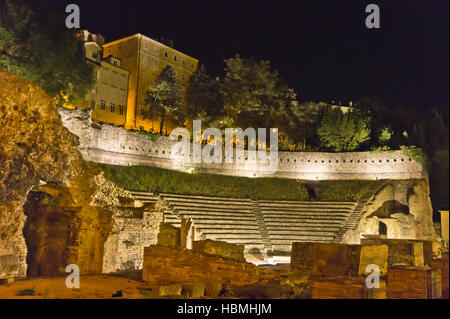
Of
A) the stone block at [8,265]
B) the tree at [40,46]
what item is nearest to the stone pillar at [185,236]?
the stone block at [8,265]

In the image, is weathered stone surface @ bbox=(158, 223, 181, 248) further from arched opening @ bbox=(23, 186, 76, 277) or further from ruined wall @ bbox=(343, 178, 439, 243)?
ruined wall @ bbox=(343, 178, 439, 243)

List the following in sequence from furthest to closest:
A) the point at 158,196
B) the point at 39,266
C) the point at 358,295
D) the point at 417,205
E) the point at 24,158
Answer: the point at 417,205 → the point at 158,196 → the point at 39,266 → the point at 24,158 → the point at 358,295

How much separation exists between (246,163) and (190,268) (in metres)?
21.8

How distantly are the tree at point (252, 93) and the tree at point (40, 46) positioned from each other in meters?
14.8

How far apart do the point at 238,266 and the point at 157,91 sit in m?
Answer: 29.6

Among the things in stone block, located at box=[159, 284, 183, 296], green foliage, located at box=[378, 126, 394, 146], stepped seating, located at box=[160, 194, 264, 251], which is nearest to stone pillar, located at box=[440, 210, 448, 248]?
green foliage, located at box=[378, 126, 394, 146]

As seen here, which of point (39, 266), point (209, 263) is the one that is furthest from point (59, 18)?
point (209, 263)

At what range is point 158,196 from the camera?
72.6 feet

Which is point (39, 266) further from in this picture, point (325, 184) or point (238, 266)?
point (325, 184)

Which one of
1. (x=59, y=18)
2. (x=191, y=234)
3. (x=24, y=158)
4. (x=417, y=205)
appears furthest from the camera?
(x=417, y=205)

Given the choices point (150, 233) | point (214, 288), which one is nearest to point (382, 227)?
point (150, 233)

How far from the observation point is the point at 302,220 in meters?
23.6

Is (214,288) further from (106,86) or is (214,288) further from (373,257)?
(106,86)

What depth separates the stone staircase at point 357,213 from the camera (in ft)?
74.5
